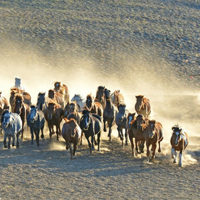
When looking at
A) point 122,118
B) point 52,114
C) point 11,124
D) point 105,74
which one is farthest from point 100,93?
point 105,74

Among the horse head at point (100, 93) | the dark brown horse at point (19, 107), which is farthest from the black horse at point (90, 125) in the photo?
the horse head at point (100, 93)

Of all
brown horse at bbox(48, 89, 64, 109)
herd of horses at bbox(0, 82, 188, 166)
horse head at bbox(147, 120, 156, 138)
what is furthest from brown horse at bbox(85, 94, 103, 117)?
horse head at bbox(147, 120, 156, 138)

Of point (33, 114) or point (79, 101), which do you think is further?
point (79, 101)

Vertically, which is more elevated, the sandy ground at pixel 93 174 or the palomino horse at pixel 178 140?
the palomino horse at pixel 178 140

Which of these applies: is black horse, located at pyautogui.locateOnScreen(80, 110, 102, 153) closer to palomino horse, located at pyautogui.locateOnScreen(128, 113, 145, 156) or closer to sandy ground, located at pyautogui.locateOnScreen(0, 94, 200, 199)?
sandy ground, located at pyautogui.locateOnScreen(0, 94, 200, 199)

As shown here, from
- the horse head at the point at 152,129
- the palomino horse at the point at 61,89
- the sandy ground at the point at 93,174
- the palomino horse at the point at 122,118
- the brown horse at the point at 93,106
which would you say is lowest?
the sandy ground at the point at 93,174

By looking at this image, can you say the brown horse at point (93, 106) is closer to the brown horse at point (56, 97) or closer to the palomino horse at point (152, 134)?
the brown horse at point (56, 97)

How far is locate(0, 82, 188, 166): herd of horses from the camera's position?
17.2 metres

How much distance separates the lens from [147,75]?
35.0 metres

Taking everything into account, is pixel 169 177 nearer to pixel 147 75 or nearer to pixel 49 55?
pixel 147 75

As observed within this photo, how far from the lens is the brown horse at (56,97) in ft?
69.0

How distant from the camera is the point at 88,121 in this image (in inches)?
697

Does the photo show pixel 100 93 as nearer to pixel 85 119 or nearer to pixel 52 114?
pixel 52 114

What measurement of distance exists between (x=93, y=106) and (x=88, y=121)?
2310 millimetres
